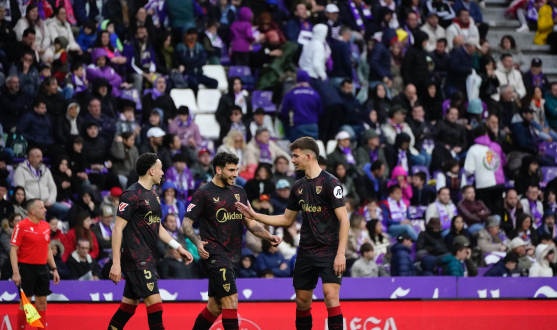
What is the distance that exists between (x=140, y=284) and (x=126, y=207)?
83 cm

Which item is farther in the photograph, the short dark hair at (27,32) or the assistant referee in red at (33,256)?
the short dark hair at (27,32)

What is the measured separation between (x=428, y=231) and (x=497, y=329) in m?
3.41

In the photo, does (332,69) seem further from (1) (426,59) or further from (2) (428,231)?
(2) (428,231)

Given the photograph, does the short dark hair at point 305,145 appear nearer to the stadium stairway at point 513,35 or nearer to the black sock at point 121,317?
the black sock at point 121,317

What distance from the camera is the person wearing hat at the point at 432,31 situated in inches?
726

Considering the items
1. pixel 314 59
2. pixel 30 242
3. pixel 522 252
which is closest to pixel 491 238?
pixel 522 252

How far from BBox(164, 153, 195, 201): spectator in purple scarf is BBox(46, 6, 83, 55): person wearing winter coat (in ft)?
11.3

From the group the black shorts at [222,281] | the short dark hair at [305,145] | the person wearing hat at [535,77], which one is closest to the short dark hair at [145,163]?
the black shorts at [222,281]

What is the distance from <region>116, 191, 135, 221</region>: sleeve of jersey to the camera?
835cm

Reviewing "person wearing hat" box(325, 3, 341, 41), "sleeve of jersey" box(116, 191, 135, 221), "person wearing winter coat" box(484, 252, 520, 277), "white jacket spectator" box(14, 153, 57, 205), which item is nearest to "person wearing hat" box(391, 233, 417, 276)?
"person wearing winter coat" box(484, 252, 520, 277)

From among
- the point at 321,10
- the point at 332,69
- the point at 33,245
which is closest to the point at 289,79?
the point at 332,69

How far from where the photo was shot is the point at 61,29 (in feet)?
52.1

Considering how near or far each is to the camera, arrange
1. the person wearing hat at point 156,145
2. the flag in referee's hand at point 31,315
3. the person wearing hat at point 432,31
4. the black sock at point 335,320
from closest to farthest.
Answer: the black sock at point 335,320 < the flag in referee's hand at point 31,315 < the person wearing hat at point 156,145 < the person wearing hat at point 432,31

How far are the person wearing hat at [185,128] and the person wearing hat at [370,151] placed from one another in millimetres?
3143
